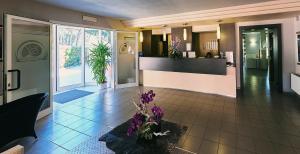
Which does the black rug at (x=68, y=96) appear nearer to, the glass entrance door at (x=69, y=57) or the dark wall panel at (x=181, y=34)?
the glass entrance door at (x=69, y=57)

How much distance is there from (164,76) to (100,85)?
2571mm

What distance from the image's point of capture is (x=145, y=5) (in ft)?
15.0

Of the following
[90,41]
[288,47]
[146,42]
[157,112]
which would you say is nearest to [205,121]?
[157,112]

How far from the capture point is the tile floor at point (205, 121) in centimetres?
270

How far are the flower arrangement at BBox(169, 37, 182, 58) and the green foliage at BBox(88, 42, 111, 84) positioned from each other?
247 centimetres

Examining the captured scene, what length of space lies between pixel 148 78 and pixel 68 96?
3165mm

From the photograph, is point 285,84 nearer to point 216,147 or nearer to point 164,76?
point 164,76

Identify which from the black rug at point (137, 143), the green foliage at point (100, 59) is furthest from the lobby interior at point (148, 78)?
the green foliage at point (100, 59)

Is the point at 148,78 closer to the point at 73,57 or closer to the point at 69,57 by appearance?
the point at 73,57

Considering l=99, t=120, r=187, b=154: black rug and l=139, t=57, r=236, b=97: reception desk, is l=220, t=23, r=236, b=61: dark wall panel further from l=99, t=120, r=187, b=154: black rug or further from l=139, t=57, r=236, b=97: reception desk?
l=99, t=120, r=187, b=154: black rug

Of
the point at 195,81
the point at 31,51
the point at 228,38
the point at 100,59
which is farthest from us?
the point at 100,59

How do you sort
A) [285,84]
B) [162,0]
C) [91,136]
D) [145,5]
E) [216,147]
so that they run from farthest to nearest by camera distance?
[285,84] → [145,5] → [162,0] → [91,136] → [216,147]

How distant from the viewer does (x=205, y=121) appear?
11.9ft

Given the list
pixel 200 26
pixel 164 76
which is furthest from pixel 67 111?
Result: pixel 200 26
